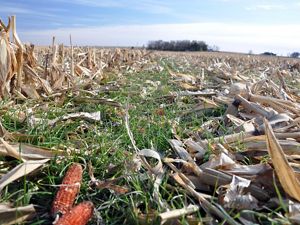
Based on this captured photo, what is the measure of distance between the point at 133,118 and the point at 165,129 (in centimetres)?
33

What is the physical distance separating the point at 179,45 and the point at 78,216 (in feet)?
216

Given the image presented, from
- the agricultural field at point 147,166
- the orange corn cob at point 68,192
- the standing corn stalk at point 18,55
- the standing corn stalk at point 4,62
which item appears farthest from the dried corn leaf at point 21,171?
the standing corn stalk at point 18,55

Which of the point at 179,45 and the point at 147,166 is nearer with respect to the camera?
the point at 147,166

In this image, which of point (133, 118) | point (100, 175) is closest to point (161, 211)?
point (100, 175)

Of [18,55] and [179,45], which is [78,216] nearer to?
[18,55]

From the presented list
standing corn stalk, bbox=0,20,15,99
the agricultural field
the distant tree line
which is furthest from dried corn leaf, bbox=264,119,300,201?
the distant tree line

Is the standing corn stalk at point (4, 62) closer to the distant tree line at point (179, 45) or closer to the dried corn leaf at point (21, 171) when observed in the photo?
the dried corn leaf at point (21, 171)

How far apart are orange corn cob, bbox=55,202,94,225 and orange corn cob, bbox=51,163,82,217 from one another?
92 millimetres

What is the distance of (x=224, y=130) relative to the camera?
2.83m

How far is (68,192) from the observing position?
70.2 inches

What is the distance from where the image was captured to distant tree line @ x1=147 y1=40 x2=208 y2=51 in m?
64.8

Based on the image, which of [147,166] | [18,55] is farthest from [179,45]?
[147,166]

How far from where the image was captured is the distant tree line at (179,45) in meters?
64.8

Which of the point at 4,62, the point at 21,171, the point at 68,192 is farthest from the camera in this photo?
the point at 4,62
